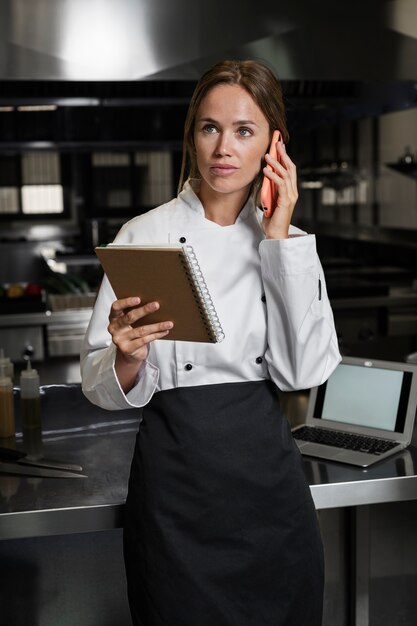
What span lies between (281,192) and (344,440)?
2.55ft

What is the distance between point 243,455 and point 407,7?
2.26m

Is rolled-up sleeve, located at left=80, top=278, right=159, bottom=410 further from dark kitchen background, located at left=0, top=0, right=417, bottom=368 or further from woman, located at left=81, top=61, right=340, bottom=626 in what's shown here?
dark kitchen background, located at left=0, top=0, right=417, bottom=368

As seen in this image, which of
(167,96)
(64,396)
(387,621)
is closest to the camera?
(387,621)

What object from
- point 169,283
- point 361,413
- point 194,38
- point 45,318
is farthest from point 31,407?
point 45,318

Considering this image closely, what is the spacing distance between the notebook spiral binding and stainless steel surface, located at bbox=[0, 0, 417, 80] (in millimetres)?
1797

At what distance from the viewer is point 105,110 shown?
224 inches

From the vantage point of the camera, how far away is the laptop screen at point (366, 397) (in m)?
1.94

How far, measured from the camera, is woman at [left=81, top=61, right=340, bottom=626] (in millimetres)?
1396

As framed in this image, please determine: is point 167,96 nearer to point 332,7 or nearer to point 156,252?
point 332,7

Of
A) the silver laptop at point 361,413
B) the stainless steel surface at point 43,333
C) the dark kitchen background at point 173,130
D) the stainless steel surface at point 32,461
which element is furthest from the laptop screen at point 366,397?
the stainless steel surface at point 43,333

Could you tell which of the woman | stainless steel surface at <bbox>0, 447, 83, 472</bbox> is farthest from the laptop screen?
stainless steel surface at <bbox>0, 447, 83, 472</bbox>

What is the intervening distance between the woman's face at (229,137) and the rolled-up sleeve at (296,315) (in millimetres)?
131

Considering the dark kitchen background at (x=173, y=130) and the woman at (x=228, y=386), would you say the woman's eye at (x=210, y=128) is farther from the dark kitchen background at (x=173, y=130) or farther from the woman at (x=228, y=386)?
Answer: the dark kitchen background at (x=173, y=130)

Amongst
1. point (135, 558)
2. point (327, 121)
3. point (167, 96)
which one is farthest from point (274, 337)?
point (327, 121)
